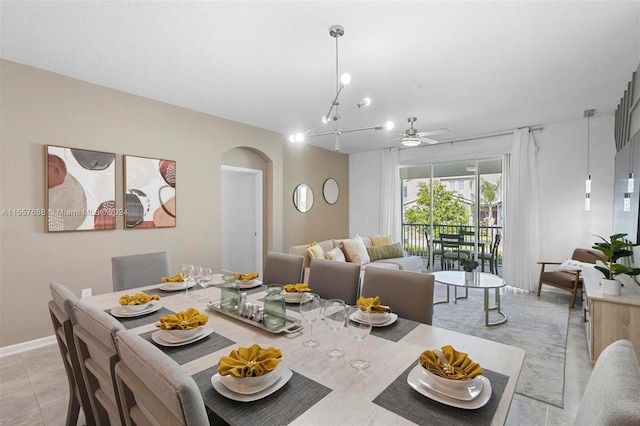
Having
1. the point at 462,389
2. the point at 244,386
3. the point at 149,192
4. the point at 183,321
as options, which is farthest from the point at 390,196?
the point at 244,386

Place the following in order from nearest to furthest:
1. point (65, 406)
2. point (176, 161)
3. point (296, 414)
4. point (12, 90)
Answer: point (296, 414) < point (65, 406) < point (12, 90) < point (176, 161)

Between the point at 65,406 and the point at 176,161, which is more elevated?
the point at 176,161

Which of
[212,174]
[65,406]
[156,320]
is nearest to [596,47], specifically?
[156,320]

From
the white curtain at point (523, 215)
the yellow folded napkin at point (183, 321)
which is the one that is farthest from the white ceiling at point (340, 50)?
the yellow folded napkin at point (183, 321)

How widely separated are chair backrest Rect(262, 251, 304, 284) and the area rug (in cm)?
190

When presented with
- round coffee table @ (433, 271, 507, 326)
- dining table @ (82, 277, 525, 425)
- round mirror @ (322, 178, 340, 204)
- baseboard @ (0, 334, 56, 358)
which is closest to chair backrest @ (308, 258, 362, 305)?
dining table @ (82, 277, 525, 425)

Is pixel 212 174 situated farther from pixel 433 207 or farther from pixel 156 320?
pixel 433 207

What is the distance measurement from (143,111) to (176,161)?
2.25 ft

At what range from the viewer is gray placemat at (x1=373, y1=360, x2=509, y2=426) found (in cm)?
87

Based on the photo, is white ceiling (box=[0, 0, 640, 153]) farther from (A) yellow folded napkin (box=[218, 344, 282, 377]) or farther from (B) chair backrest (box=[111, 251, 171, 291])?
(A) yellow folded napkin (box=[218, 344, 282, 377])

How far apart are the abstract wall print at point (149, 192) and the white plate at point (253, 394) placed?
320cm

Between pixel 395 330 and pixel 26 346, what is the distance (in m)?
3.56

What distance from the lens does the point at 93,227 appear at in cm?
332

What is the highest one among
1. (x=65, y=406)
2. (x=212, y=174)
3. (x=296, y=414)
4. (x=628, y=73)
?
(x=628, y=73)
